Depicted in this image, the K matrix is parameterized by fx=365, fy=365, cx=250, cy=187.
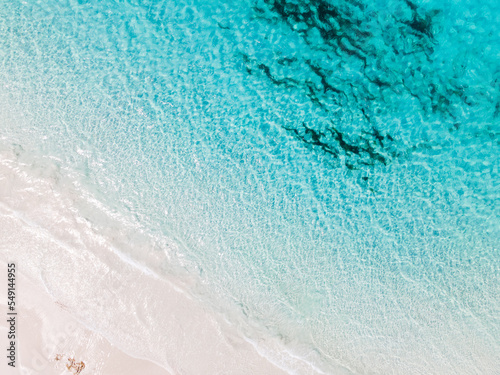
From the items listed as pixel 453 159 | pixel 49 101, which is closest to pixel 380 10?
pixel 453 159

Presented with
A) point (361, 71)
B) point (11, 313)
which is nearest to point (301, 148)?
point (361, 71)

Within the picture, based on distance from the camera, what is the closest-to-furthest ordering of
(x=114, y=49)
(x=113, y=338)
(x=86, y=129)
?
(x=113, y=338)
(x=86, y=129)
(x=114, y=49)

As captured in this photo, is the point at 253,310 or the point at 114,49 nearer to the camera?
the point at 253,310

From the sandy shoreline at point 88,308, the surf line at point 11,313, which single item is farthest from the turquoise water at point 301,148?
the surf line at point 11,313

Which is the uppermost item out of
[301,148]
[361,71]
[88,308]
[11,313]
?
[361,71]

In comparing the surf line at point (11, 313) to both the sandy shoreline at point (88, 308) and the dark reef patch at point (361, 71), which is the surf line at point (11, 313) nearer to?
the sandy shoreline at point (88, 308)

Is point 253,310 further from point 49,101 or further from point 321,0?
point 321,0

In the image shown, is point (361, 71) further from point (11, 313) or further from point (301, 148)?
point (11, 313)
